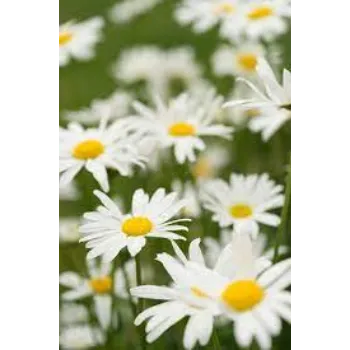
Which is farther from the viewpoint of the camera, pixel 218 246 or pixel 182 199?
pixel 218 246

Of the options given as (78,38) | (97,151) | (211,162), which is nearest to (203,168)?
(211,162)

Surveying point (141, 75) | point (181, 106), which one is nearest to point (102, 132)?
point (181, 106)

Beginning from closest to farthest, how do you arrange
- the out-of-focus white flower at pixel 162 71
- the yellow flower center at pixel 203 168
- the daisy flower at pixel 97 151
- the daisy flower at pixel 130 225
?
1. the daisy flower at pixel 130 225
2. the daisy flower at pixel 97 151
3. the yellow flower center at pixel 203 168
4. the out-of-focus white flower at pixel 162 71

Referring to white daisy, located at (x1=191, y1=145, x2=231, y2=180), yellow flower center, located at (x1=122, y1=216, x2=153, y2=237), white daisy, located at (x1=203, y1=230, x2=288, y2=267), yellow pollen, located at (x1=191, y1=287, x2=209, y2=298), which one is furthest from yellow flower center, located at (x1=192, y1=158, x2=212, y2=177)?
yellow pollen, located at (x1=191, y1=287, x2=209, y2=298)

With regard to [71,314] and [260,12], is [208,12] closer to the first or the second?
[260,12]

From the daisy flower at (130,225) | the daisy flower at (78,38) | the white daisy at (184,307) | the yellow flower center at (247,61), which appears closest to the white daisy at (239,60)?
the yellow flower center at (247,61)

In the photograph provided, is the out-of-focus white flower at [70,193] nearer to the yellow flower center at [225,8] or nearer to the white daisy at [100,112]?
the white daisy at [100,112]
